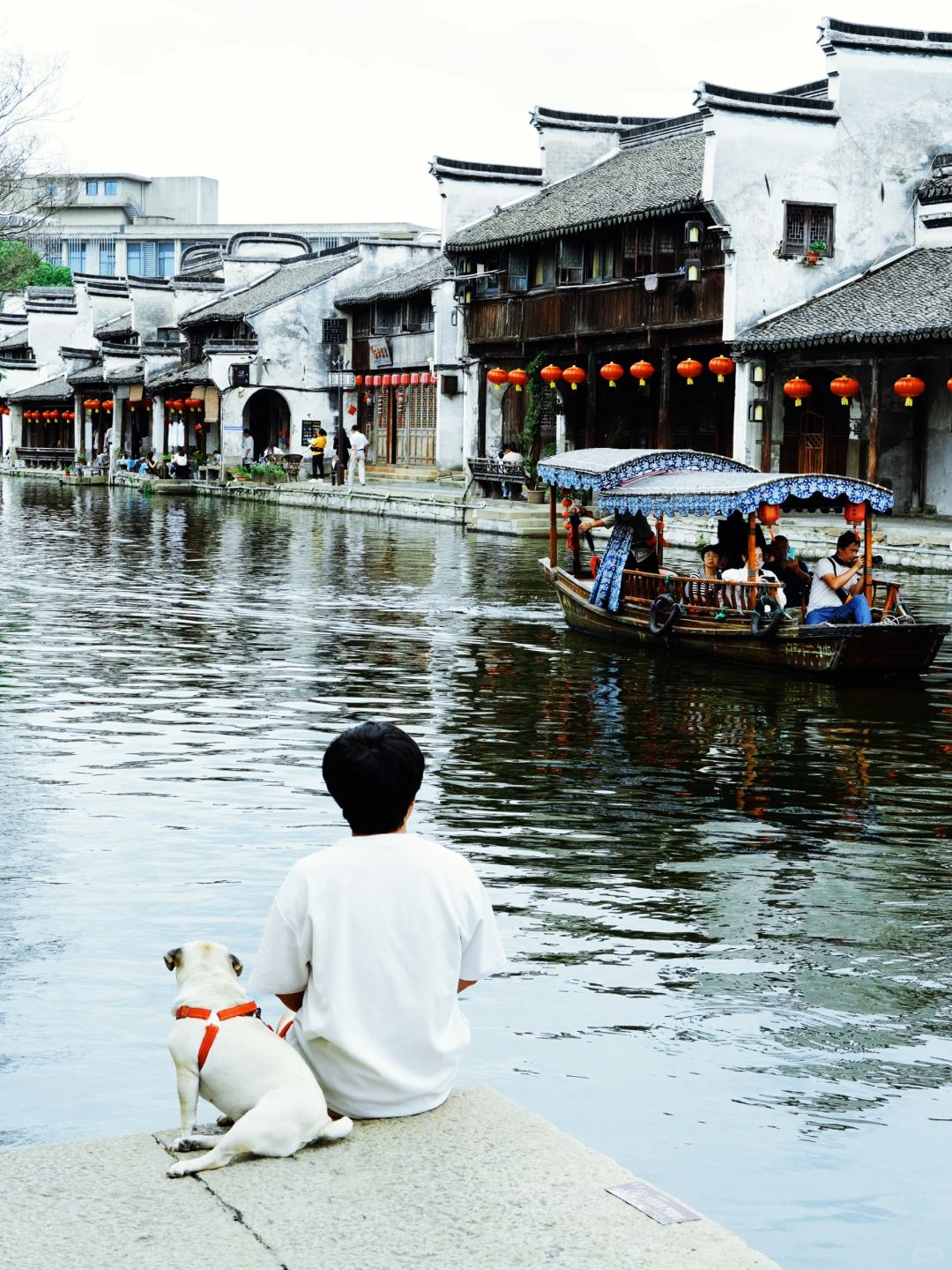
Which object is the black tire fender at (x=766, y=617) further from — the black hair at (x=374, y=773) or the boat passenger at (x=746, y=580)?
the black hair at (x=374, y=773)

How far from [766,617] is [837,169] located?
68.4ft

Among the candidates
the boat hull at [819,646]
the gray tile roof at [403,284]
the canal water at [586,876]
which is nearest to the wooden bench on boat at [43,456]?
the gray tile roof at [403,284]

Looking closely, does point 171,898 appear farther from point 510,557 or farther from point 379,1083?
point 510,557

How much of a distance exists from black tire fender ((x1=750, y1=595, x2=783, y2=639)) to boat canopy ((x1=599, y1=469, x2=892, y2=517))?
92cm

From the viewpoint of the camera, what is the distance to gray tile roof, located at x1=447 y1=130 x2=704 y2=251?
3516cm

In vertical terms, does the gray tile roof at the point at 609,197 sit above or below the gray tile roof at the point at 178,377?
above

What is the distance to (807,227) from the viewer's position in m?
34.0

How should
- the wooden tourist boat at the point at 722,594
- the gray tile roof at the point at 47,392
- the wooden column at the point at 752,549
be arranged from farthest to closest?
the gray tile roof at the point at 47,392 → the wooden column at the point at 752,549 → the wooden tourist boat at the point at 722,594

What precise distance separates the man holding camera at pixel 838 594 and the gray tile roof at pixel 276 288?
4088 centimetres

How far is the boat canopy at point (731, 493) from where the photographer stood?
16172 millimetres

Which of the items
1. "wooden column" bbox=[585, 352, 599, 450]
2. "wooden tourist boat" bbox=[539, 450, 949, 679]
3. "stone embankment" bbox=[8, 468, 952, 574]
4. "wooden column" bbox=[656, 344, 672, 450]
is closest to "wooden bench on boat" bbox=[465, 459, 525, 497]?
"stone embankment" bbox=[8, 468, 952, 574]

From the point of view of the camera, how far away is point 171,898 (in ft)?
25.6

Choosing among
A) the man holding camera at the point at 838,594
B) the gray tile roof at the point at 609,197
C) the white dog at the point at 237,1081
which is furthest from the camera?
the gray tile roof at the point at 609,197

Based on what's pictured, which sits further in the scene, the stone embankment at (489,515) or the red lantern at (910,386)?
the red lantern at (910,386)
